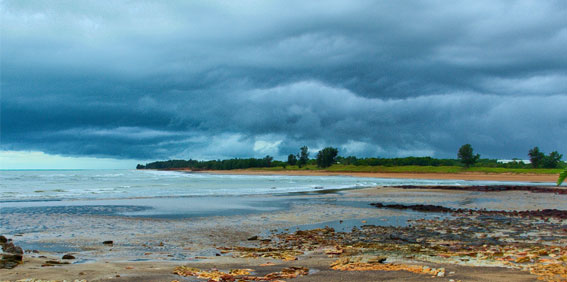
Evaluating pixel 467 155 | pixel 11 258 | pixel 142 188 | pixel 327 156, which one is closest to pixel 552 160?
pixel 467 155

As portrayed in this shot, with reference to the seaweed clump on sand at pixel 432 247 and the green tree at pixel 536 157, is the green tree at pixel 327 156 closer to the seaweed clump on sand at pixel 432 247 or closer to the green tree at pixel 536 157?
the green tree at pixel 536 157

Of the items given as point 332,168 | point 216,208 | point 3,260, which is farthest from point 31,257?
point 332,168

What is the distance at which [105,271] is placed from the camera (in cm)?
931

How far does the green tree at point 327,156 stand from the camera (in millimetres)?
180625

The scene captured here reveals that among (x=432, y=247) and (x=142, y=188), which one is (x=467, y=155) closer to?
(x=142, y=188)

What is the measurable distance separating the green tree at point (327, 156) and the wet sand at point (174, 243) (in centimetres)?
15333

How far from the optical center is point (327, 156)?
592 feet

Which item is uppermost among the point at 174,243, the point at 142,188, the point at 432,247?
the point at 432,247

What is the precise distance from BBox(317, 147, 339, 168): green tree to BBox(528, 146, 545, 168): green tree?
76.8 m

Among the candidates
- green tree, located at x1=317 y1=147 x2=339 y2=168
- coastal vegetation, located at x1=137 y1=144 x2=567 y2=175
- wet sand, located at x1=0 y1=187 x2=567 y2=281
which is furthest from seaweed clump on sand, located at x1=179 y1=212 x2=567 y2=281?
green tree, located at x1=317 y1=147 x2=339 y2=168

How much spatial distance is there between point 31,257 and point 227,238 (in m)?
6.90

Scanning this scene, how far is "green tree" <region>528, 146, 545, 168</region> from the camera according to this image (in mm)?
134875

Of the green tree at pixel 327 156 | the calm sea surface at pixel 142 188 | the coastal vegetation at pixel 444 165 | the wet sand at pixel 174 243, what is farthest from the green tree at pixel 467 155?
the wet sand at pixel 174 243

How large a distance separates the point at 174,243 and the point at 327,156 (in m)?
167
